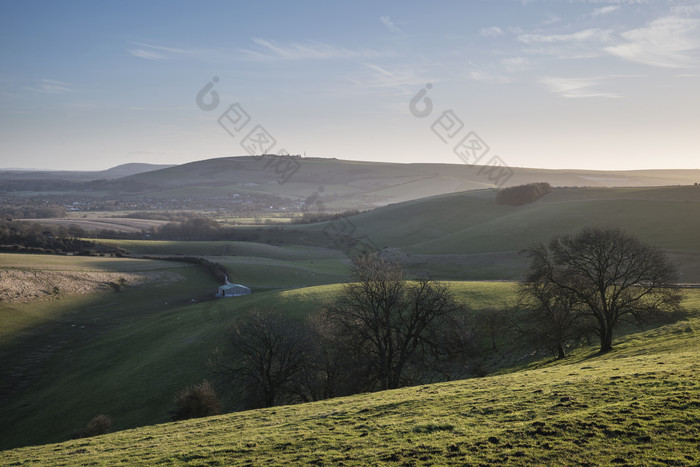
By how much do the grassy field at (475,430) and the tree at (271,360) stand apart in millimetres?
10989

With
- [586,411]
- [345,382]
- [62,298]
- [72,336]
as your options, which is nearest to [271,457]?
[586,411]

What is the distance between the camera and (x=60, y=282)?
257 feet

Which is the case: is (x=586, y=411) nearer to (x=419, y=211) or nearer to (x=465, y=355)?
(x=465, y=355)

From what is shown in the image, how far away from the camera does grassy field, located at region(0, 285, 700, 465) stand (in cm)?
1241

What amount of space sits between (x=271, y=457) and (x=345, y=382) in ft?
69.7

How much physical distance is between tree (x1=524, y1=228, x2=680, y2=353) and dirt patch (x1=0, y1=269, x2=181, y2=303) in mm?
74172

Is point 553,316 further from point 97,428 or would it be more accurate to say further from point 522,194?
point 522,194

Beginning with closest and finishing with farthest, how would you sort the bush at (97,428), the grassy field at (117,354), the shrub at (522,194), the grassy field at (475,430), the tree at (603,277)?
the grassy field at (475,430)
the bush at (97,428)
the tree at (603,277)
the grassy field at (117,354)
the shrub at (522,194)

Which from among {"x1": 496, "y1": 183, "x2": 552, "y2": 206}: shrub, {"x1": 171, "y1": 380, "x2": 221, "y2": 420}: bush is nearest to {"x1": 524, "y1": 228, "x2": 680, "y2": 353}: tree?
{"x1": 171, "y1": 380, "x2": 221, "y2": 420}: bush

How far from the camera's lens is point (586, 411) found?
48.8ft

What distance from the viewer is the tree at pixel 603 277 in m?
33.2

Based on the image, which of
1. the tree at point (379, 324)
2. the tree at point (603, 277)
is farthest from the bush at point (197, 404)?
the tree at point (603, 277)

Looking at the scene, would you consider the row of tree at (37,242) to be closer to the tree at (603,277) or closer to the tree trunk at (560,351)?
the tree at (603,277)

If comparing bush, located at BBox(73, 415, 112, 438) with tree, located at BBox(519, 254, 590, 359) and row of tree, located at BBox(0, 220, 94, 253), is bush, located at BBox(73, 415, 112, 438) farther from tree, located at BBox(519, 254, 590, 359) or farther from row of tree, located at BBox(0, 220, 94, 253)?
A: row of tree, located at BBox(0, 220, 94, 253)
